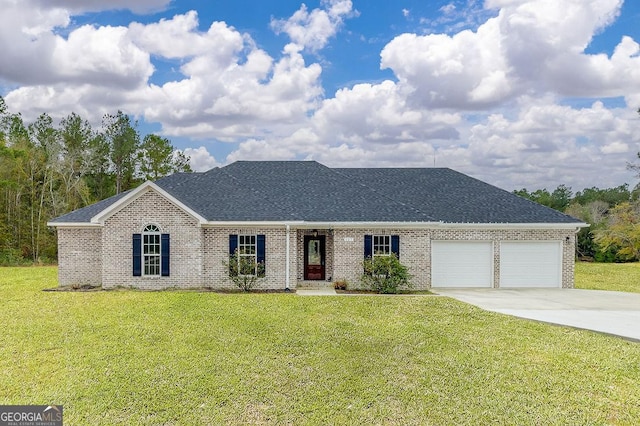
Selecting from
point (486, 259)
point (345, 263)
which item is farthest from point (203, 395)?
point (486, 259)

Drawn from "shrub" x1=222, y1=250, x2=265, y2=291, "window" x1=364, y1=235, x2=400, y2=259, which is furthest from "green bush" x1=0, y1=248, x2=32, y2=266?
"window" x1=364, y1=235, x2=400, y2=259

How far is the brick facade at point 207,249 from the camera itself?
16219mm

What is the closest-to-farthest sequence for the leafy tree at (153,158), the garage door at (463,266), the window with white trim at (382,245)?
the window with white trim at (382,245), the garage door at (463,266), the leafy tree at (153,158)

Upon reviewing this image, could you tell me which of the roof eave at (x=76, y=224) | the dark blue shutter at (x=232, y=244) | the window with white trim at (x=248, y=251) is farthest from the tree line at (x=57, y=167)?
the window with white trim at (x=248, y=251)

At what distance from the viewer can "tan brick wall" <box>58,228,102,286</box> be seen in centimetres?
1725

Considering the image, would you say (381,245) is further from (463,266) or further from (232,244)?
(232,244)

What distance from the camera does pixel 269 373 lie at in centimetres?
764

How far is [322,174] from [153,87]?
12112 millimetres

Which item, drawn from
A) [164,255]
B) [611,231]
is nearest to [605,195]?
[611,231]

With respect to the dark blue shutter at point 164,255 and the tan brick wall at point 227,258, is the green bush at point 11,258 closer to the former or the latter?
the dark blue shutter at point 164,255

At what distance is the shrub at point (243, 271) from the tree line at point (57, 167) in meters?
21.3

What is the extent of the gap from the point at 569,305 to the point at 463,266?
14.8 feet

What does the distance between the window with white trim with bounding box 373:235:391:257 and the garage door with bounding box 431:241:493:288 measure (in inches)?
85.5

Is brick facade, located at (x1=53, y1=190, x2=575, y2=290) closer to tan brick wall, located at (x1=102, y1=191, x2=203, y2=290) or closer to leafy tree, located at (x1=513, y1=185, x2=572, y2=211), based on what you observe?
tan brick wall, located at (x1=102, y1=191, x2=203, y2=290)
